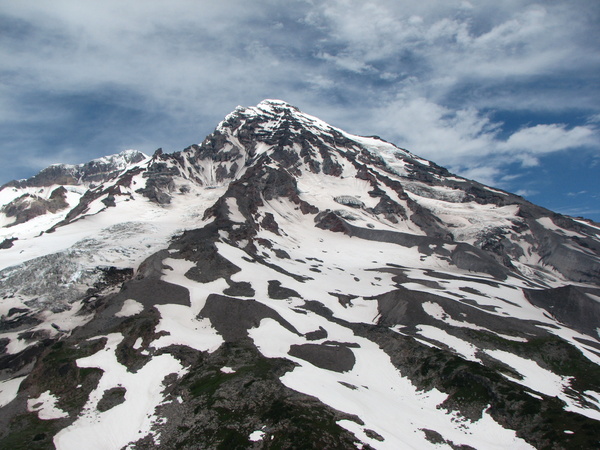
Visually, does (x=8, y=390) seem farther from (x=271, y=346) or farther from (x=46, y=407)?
(x=271, y=346)

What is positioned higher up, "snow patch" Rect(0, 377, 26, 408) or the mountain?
the mountain

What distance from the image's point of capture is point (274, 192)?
163500 millimetres

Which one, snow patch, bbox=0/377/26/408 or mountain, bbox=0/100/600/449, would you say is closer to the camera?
mountain, bbox=0/100/600/449

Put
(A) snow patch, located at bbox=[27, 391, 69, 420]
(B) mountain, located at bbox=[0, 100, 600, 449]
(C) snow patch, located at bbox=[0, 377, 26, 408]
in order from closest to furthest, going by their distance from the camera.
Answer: (B) mountain, located at bbox=[0, 100, 600, 449] < (A) snow patch, located at bbox=[27, 391, 69, 420] < (C) snow patch, located at bbox=[0, 377, 26, 408]

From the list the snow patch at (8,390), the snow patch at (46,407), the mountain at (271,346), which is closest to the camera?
the mountain at (271,346)

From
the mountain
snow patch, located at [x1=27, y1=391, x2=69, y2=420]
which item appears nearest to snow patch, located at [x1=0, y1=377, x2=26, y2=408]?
the mountain

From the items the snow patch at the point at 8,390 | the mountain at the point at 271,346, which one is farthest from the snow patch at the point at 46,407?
the snow patch at the point at 8,390

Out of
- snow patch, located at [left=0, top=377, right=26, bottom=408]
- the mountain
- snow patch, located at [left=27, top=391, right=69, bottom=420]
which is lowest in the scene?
snow patch, located at [left=0, top=377, right=26, bottom=408]

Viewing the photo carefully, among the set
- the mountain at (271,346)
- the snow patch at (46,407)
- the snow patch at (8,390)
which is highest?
the mountain at (271,346)

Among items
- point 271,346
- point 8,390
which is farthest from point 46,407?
point 271,346

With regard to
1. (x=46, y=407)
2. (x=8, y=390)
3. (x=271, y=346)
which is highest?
(x=271, y=346)

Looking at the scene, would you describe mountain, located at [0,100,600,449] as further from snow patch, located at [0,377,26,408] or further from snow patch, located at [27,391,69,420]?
snow patch, located at [0,377,26,408]

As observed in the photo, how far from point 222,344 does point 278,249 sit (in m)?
58.2

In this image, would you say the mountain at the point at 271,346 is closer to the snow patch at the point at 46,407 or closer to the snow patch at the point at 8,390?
the snow patch at the point at 46,407
